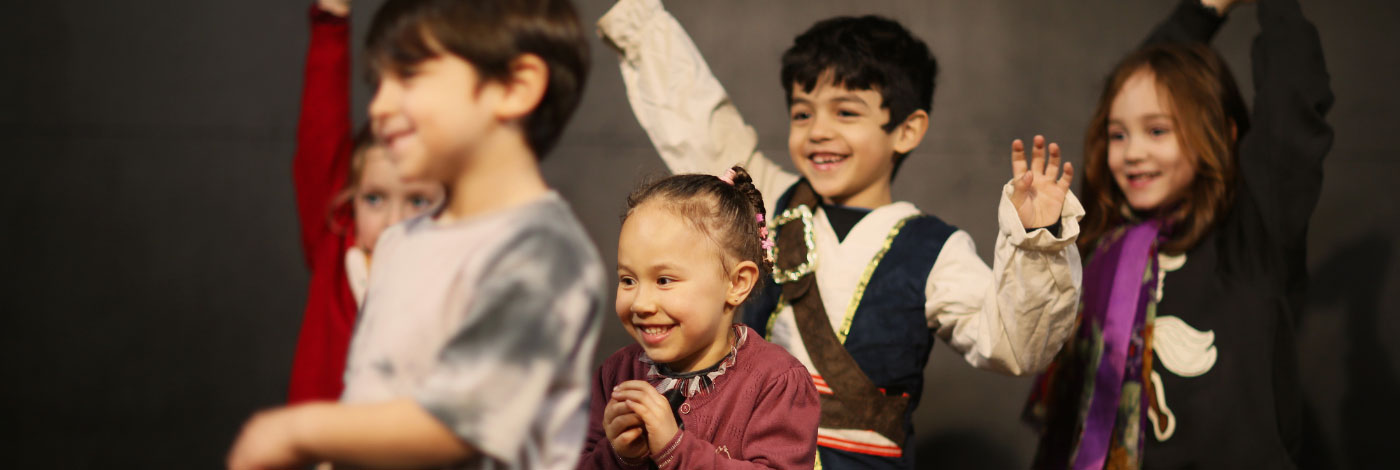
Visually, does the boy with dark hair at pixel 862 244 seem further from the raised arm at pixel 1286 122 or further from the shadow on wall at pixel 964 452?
the shadow on wall at pixel 964 452

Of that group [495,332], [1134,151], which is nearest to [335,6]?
[495,332]

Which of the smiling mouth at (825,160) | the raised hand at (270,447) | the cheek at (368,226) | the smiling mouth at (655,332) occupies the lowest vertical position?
the raised hand at (270,447)

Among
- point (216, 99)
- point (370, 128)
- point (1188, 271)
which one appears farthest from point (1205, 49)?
point (216, 99)

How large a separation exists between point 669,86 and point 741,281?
0.68 m

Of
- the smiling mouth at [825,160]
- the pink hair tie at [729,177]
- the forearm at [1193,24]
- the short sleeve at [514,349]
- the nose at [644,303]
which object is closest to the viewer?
the short sleeve at [514,349]

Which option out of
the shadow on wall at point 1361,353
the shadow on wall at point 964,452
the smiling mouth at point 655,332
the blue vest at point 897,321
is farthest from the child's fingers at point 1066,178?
the shadow on wall at point 1361,353

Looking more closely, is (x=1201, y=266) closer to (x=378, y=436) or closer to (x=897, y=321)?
(x=897, y=321)

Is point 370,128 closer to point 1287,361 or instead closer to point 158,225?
point 1287,361

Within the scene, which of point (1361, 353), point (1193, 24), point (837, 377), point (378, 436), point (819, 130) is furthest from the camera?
point (1361, 353)

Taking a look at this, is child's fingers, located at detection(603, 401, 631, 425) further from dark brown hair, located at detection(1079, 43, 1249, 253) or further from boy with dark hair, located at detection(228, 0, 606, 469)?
dark brown hair, located at detection(1079, 43, 1249, 253)

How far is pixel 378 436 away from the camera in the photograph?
632 millimetres

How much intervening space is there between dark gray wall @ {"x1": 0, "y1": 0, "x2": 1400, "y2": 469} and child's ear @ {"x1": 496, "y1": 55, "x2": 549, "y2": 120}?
4.59 feet

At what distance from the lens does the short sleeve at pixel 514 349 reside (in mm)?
631

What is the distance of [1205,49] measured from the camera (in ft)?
5.80
